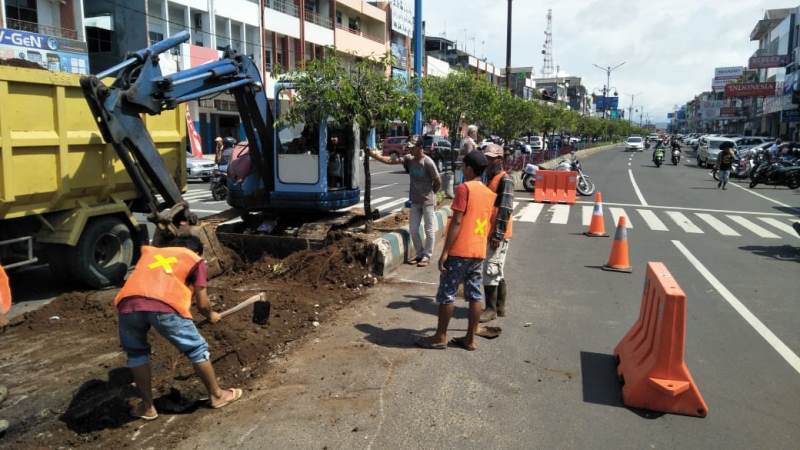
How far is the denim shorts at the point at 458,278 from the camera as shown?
547 centimetres

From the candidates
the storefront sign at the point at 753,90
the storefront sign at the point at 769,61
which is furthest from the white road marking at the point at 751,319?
the storefront sign at the point at 753,90

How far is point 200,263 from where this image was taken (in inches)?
166

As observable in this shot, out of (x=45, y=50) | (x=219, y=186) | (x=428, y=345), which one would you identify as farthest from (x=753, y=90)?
(x=428, y=345)

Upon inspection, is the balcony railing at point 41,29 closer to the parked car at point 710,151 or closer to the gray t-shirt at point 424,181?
the gray t-shirt at point 424,181

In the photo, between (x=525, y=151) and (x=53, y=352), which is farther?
(x=525, y=151)

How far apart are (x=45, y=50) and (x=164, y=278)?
22.2 m

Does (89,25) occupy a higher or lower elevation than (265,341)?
higher

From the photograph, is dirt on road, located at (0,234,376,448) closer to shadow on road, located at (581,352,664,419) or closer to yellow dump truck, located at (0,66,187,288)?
yellow dump truck, located at (0,66,187,288)

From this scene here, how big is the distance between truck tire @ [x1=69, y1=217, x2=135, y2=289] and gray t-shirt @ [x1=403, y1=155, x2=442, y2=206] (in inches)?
164

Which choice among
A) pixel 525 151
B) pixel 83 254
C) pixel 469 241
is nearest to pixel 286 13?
pixel 525 151

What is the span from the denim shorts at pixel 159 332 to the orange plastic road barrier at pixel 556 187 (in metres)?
15.2

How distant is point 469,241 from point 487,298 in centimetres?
144

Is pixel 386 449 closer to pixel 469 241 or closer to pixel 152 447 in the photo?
pixel 152 447

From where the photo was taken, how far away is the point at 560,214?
51.5 feet
